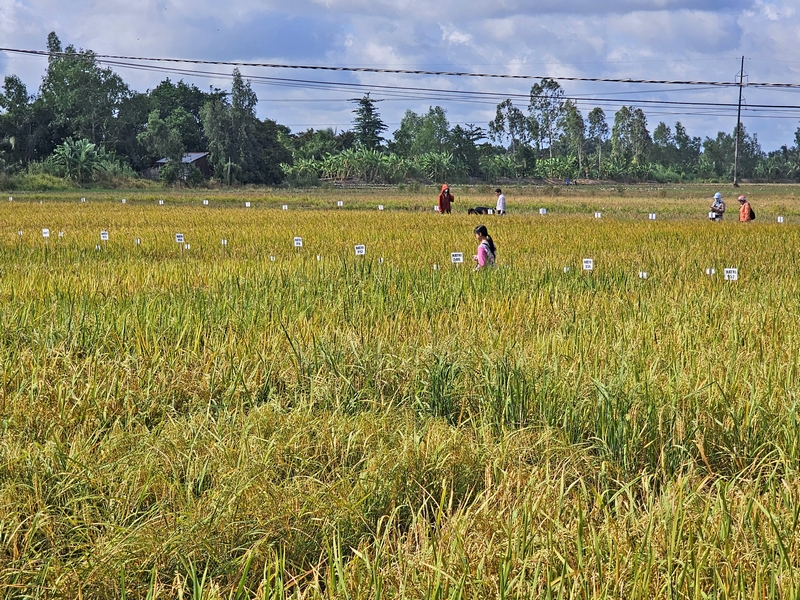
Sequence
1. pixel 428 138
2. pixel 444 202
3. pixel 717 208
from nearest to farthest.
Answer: pixel 717 208 < pixel 444 202 < pixel 428 138

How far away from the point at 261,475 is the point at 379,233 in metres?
10.8

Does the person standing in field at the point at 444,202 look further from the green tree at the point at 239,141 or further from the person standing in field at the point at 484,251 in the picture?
the green tree at the point at 239,141

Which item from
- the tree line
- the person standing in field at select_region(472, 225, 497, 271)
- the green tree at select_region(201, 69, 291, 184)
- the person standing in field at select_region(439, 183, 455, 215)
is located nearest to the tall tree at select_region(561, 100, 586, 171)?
the tree line

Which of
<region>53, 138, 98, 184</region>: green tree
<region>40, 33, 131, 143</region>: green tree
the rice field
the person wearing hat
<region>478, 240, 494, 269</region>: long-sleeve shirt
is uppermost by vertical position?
<region>40, 33, 131, 143</region>: green tree

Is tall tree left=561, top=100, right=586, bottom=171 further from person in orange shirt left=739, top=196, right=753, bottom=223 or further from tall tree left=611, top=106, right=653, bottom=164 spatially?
person in orange shirt left=739, top=196, right=753, bottom=223

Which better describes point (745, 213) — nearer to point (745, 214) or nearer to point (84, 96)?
point (745, 214)

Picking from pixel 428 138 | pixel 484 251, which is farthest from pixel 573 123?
pixel 484 251

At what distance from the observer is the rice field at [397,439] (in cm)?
232

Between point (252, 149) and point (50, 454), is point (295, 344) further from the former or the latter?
point (252, 149)

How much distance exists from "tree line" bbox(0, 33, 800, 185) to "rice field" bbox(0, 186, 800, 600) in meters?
31.8

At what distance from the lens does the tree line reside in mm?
46375

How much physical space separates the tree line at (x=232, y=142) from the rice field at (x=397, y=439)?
31.8m

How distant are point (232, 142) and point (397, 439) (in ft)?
152

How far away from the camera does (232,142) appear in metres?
48.1
